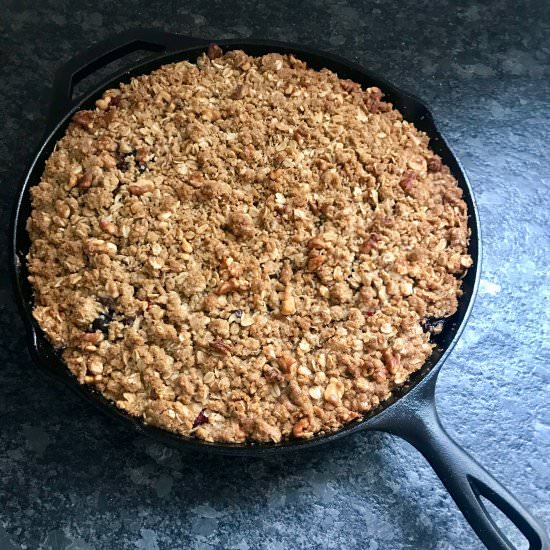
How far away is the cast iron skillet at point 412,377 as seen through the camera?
1.11 meters

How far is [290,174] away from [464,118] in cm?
50

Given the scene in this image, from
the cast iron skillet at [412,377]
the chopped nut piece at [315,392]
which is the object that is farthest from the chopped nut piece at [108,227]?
the chopped nut piece at [315,392]

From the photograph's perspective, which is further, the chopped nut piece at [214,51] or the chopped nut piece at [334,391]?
the chopped nut piece at [214,51]

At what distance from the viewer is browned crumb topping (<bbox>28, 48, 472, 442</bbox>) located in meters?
1.13

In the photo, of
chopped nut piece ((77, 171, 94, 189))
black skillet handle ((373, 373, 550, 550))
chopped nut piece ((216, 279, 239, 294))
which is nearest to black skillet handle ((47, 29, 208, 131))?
chopped nut piece ((77, 171, 94, 189))

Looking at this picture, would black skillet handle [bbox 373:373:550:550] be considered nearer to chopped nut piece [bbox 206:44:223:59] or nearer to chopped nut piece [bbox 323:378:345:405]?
chopped nut piece [bbox 323:378:345:405]

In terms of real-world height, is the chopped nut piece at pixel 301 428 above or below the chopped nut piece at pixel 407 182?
below

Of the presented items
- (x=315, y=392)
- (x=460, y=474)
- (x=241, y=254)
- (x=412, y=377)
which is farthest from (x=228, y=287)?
(x=460, y=474)

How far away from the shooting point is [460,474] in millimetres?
1122

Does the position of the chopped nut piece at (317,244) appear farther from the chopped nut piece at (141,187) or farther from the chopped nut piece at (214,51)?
the chopped nut piece at (214,51)

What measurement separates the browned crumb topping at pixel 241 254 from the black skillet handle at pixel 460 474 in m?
0.04

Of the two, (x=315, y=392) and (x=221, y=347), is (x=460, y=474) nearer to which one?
(x=315, y=392)

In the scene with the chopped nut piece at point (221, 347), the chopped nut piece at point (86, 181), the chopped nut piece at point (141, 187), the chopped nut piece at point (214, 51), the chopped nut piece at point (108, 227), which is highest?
the chopped nut piece at point (214, 51)

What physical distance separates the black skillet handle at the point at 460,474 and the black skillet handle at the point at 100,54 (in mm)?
691
